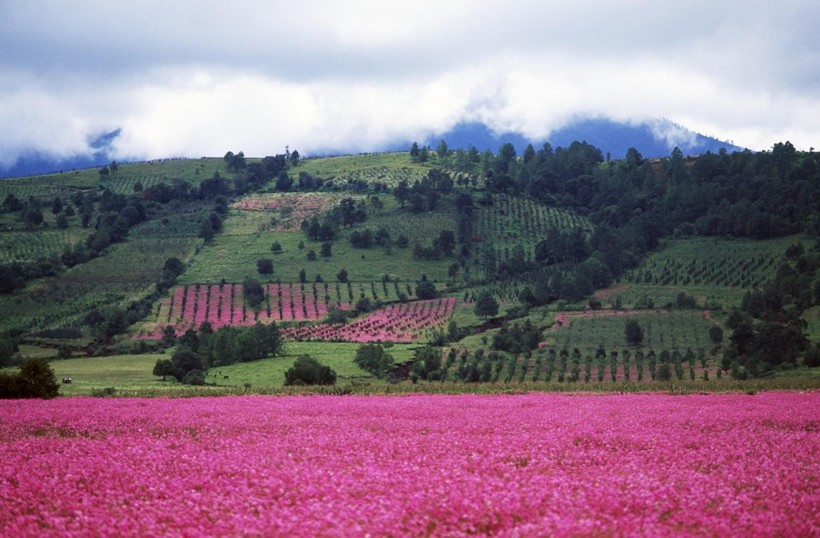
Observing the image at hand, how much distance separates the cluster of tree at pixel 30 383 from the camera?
116 feet

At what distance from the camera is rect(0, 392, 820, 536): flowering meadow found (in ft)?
36.6

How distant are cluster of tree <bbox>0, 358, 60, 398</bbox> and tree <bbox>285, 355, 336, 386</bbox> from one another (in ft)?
71.8

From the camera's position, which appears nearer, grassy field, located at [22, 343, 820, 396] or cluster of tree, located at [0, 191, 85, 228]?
grassy field, located at [22, 343, 820, 396]

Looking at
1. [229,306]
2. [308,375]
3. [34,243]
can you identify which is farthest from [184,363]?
[34,243]

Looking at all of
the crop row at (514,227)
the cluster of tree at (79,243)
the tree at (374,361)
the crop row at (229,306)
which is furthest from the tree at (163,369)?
the crop row at (514,227)

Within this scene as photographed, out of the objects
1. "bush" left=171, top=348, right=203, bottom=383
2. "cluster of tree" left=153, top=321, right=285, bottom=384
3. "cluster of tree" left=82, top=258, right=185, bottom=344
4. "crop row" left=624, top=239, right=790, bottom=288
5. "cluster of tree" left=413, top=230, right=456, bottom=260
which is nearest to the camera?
"bush" left=171, top=348, right=203, bottom=383

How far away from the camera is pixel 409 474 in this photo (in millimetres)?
14188

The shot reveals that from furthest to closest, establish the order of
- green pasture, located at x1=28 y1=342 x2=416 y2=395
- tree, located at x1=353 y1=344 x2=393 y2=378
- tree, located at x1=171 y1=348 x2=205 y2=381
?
tree, located at x1=353 y1=344 x2=393 y2=378 < tree, located at x1=171 y1=348 x2=205 y2=381 < green pasture, located at x1=28 y1=342 x2=416 y2=395

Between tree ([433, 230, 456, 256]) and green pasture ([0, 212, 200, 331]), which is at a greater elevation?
tree ([433, 230, 456, 256])

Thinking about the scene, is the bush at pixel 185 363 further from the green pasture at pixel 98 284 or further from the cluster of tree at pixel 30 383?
the green pasture at pixel 98 284

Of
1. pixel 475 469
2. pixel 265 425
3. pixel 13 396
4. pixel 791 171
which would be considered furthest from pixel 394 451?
pixel 791 171

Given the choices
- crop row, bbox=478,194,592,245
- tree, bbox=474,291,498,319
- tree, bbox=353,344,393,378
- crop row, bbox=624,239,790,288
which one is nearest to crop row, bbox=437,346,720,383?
tree, bbox=353,344,393,378

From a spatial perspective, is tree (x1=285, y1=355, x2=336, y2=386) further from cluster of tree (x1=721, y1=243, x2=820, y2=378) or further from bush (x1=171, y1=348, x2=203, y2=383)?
cluster of tree (x1=721, y1=243, x2=820, y2=378)

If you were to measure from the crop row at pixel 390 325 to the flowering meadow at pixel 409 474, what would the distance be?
86.9m
